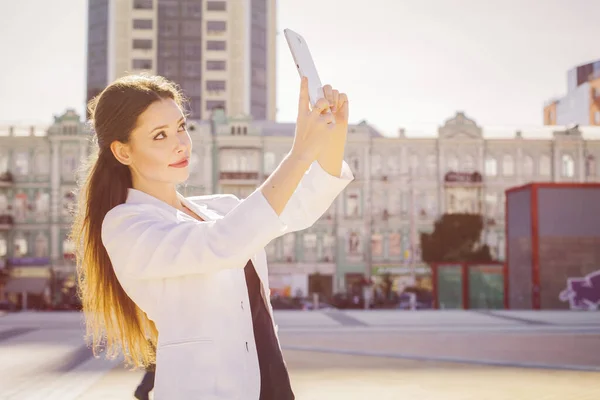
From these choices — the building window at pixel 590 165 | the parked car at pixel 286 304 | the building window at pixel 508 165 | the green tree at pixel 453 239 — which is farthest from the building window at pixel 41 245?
the building window at pixel 590 165

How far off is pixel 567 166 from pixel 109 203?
5416 cm

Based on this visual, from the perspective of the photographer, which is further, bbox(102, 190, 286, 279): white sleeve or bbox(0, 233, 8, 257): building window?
bbox(0, 233, 8, 257): building window

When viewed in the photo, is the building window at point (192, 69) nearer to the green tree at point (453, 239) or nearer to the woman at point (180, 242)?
the green tree at point (453, 239)

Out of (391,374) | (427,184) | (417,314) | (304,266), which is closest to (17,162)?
(304,266)

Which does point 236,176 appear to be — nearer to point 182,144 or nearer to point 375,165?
point 375,165

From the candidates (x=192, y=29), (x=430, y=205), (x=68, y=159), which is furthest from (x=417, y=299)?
(x=192, y=29)

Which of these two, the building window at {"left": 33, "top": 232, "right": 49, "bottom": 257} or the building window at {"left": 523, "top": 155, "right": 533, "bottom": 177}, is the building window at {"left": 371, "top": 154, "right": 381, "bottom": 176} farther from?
the building window at {"left": 33, "top": 232, "right": 49, "bottom": 257}

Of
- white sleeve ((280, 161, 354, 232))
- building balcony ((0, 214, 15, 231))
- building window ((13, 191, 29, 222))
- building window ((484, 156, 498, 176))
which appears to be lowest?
white sleeve ((280, 161, 354, 232))

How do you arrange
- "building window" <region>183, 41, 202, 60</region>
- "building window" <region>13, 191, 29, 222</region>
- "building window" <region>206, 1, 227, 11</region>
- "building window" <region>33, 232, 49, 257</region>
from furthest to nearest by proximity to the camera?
"building window" <region>206, 1, 227, 11</region>
"building window" <region>183, 41, 202, 60</region>
"building window" <region>13, 191, 29, 222</region>
"building window" <region>33, 232, 49, 257</region>

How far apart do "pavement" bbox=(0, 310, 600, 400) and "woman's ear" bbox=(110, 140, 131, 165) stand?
7182 mm

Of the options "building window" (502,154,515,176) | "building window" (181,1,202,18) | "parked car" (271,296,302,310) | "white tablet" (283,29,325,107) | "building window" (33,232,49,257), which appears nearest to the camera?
"white tablet" (283,29,325,107)

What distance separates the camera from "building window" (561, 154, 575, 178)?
5294 cm

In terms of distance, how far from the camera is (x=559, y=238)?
24578 millimetres

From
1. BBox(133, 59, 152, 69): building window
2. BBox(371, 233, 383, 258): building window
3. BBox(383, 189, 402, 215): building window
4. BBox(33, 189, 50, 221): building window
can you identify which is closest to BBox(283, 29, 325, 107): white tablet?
BBox(371, 233, 383, 258): building window
